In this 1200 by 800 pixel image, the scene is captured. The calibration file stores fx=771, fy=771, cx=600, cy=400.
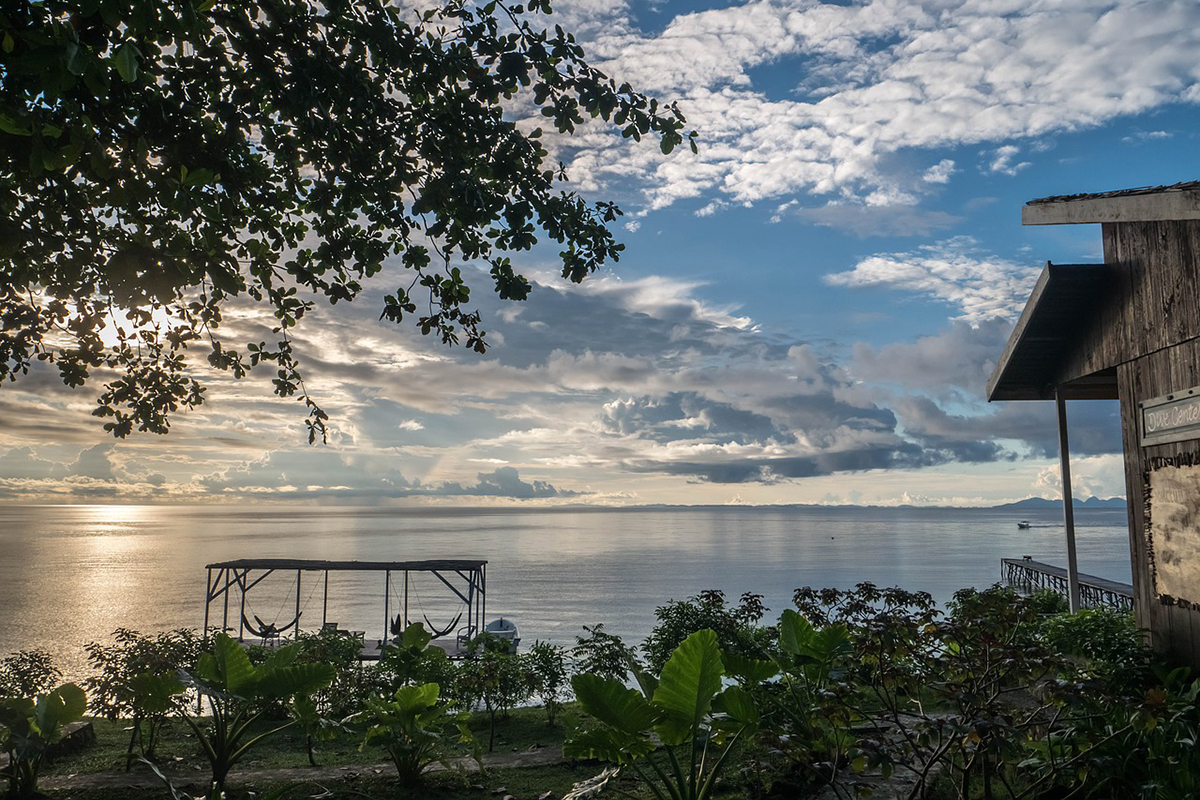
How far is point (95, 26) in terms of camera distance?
14.4ft

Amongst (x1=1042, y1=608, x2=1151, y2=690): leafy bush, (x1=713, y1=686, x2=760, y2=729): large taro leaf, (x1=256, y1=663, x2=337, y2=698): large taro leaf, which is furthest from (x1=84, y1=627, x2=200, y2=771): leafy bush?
(x1=1042, y1=608, x2=1151, y2=690): leafy bush

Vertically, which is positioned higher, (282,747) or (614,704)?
(614,704)

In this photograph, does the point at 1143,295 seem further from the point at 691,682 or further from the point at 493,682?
the point at 493,682

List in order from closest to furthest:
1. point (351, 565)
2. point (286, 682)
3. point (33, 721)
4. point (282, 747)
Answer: point (286, 682)
point (33, 721)
point (282, 747)
point (351, 565)

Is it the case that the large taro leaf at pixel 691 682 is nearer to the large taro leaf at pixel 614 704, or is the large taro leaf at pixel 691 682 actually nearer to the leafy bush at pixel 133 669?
the large taro leaf at pixel 614 704

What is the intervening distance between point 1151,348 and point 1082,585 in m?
15.0

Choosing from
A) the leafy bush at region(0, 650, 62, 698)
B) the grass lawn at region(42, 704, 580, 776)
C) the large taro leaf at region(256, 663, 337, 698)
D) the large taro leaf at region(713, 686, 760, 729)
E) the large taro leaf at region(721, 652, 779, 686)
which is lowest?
the grass lawn at region(42, 704, 580, 776)

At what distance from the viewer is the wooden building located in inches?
280

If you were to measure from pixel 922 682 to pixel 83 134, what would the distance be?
6371 mm

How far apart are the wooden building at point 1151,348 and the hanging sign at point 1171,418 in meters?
0.01

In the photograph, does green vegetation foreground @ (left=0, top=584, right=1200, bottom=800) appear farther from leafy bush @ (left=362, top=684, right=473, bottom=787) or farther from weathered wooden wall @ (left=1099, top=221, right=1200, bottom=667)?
weathered wooden wall @ (left=1099, top=221, right=1200, bottom=667)

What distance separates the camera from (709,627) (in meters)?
9.77

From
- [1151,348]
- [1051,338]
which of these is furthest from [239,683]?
[1051,338]

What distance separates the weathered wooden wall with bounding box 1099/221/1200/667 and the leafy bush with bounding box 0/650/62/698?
41.0 ft
